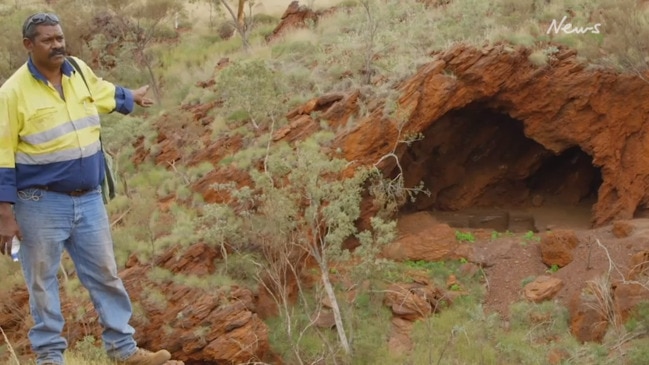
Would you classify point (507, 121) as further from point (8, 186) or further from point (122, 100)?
point (8, 186)

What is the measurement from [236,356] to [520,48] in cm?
803

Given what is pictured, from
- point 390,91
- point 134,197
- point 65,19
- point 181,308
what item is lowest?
point 181,308

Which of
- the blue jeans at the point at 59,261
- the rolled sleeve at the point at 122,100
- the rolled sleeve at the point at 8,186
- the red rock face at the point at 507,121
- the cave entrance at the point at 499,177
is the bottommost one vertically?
the cave entrance at the point at 499,177

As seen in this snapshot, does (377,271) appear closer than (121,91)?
No

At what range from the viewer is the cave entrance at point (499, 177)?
624 inches

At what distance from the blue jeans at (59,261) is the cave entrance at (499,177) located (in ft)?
37.6

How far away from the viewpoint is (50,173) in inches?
162

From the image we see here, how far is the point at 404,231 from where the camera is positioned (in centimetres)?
1427

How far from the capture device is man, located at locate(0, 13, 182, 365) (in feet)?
13.2

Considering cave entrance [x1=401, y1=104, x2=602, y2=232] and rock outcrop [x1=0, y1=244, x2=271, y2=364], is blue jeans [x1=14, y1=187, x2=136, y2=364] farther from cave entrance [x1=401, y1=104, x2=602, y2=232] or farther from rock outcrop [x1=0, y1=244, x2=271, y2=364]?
cave entrance [x1=401, y1=104, x2=602, y2=232]

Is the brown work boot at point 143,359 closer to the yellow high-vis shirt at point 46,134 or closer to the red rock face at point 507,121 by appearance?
the yellow high-vis shirt at point 46,134

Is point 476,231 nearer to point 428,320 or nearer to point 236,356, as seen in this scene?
point 428,320

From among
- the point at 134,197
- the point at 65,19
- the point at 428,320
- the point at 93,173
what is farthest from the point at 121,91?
the point at 65,19

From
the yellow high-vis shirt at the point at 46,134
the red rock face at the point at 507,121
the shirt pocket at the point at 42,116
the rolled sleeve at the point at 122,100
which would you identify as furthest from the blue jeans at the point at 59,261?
the red rock face at the point at 507,121
